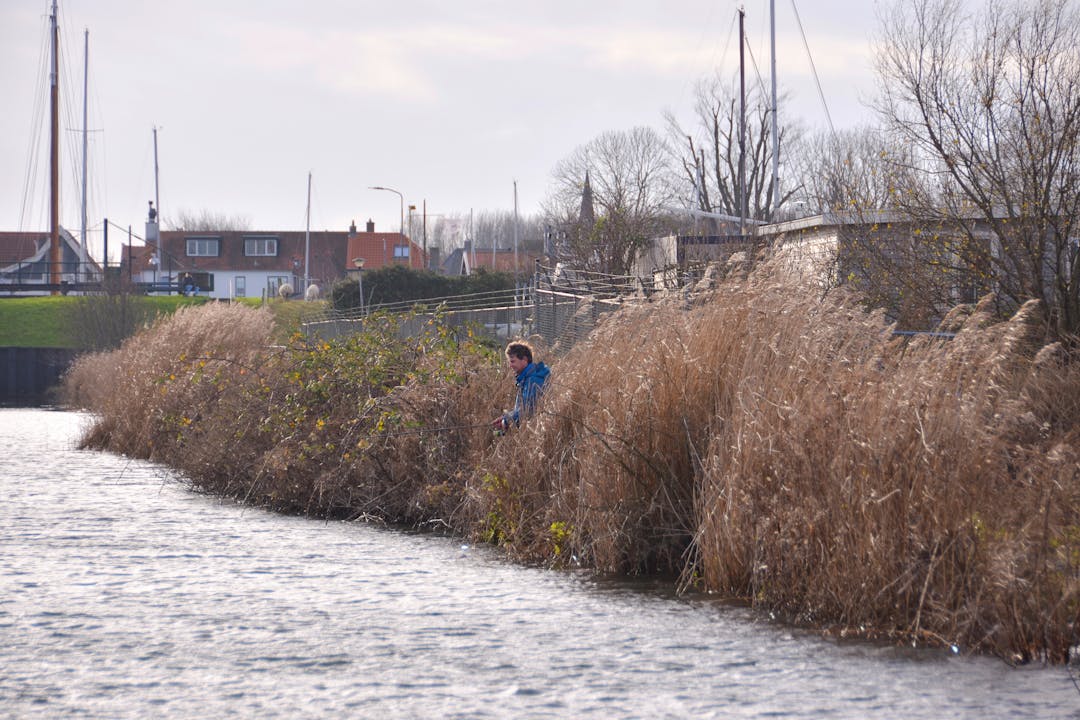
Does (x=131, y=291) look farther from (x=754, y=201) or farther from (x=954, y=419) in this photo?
(x=954, y=419)

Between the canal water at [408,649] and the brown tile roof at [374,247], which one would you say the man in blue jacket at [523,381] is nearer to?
the canal water at [408,649]

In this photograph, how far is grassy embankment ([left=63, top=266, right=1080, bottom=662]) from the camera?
831 cm

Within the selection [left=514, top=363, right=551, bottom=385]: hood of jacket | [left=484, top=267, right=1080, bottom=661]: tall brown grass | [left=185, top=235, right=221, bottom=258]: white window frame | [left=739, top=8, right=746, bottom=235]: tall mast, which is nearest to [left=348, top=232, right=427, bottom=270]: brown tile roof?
[left=185, top=235, right=221, bottom=258]: white window frame

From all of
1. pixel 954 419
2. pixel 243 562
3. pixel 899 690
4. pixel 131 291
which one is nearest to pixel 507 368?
pixel 243 562

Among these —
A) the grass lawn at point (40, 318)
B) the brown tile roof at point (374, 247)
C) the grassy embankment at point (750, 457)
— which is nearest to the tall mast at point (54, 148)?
the grass lawn at point (40, 318)

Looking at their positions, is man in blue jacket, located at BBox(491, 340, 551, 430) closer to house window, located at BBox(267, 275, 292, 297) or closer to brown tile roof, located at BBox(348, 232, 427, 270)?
house window, located at BBox(267, 275, 292, 297)

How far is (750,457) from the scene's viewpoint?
31.5ft

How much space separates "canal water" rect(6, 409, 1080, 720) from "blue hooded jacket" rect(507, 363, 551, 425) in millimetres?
1311

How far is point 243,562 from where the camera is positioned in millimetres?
12070

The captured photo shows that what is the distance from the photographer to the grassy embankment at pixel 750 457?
27.3 feet

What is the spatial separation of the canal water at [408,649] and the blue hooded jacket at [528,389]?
131 cm

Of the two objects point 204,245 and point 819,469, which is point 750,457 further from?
point 204,245

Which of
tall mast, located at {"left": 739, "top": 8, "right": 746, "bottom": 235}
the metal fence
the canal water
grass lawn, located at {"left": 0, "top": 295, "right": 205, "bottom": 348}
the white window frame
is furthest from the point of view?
the white window frame

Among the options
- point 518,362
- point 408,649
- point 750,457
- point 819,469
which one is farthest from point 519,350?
point 408,649
